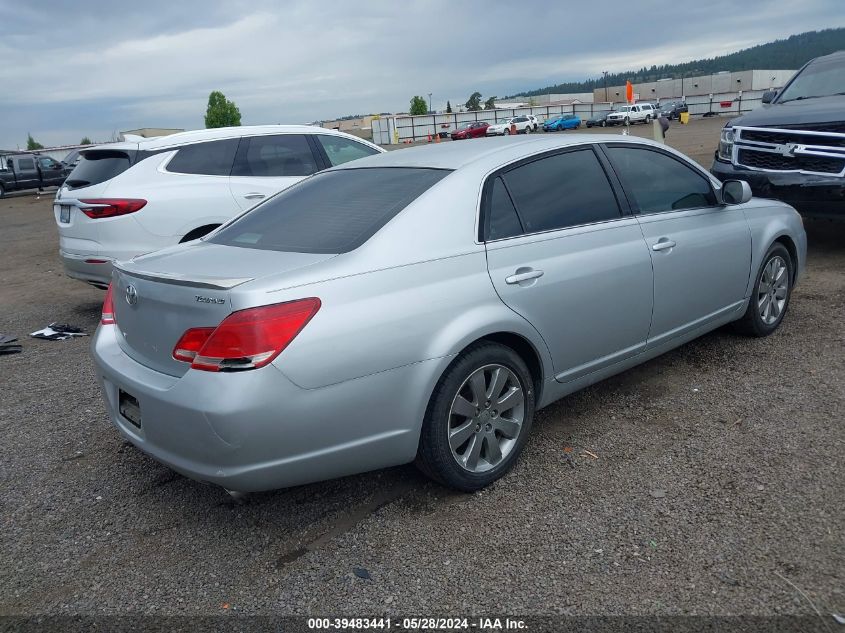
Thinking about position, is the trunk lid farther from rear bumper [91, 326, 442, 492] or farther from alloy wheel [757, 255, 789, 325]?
alloy wheel [757, 255, 789, 325]

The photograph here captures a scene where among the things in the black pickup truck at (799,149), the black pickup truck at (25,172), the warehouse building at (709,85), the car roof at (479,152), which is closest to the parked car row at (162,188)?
the car roof at (479,152)

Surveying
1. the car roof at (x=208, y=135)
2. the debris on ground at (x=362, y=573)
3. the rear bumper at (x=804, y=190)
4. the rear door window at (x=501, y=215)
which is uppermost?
the car roof at (x=208, y=135)

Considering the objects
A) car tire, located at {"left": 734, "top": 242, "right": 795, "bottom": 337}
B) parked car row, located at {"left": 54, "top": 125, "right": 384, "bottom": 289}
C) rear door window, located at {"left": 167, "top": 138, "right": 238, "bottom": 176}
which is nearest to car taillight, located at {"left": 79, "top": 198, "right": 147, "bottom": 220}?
parked car row, located at {"left": 54, "top": 125, "right": 384, "bottom": 289}

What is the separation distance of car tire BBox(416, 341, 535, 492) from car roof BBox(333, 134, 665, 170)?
3.22 ft

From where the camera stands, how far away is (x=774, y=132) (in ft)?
24.2

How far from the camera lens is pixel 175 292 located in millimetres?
2854

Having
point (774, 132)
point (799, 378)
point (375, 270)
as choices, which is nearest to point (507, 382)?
point (375, 270)

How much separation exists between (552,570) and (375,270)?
137 cm

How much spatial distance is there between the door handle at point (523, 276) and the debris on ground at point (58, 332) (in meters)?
4.85

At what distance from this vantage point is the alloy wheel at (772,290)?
503 cm

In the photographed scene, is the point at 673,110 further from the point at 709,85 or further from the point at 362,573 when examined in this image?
the point at 362,573

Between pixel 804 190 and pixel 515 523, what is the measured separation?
569 centimetres

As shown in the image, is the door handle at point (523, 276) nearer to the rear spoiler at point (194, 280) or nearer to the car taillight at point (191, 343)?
the rear spoiler at point (194, 280)

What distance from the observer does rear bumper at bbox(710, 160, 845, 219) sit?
683cm
